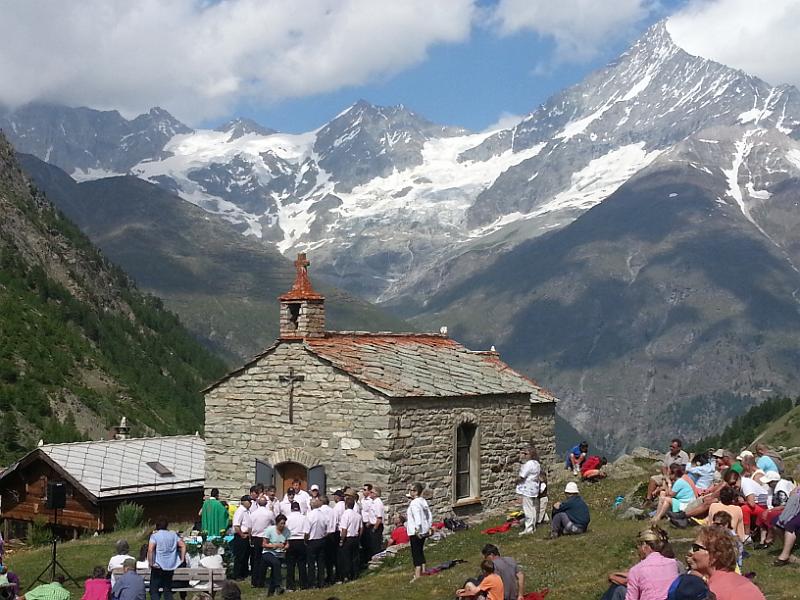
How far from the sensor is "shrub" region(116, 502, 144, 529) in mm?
38750

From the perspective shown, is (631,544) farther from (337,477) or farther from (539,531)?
(337,477)

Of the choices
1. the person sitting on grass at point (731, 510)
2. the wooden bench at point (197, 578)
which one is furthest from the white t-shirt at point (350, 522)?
the person sitting on grass at point (731, 510)

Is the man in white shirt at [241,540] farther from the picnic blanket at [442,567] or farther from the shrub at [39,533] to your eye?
the shrub at [39,533]

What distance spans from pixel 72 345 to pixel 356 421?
191ft

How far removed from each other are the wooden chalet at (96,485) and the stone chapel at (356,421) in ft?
25.6

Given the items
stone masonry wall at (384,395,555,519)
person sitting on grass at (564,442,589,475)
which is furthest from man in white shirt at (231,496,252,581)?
person sitting on grass at (564,442,589,475)

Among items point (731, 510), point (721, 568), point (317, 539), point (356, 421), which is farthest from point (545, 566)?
point (356, 421)

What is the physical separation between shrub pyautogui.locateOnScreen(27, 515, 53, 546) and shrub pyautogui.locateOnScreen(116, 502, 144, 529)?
→ 8.05 ft

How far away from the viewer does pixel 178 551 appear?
22266mm

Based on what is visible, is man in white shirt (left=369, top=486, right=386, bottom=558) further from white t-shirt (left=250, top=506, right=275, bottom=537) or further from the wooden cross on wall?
the wooden cross on wall

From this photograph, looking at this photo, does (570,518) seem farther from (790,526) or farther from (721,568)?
(721,568)

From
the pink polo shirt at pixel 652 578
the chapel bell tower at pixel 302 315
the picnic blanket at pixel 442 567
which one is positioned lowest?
the picnic blanket at pixel 442 567

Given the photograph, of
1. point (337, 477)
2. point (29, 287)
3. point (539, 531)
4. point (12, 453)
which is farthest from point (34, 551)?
point (29, 287)

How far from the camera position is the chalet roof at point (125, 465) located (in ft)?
131
